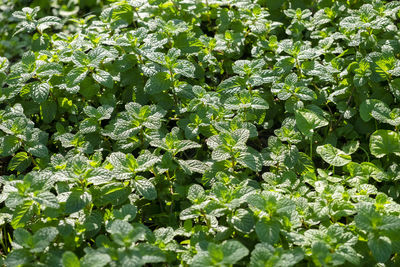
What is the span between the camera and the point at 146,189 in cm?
261

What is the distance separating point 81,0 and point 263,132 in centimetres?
234

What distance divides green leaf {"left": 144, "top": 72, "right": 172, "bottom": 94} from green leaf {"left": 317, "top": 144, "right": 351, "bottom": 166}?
992 mm

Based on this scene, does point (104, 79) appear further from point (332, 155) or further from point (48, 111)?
A: point (332, 155)

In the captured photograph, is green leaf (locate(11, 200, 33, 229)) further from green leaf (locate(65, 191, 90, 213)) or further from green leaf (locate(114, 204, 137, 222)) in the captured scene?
green leaf (locate(114, 204, 137, 222))

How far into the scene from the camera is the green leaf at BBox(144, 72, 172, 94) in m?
3.18

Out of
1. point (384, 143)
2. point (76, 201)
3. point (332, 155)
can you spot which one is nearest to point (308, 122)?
point (332, 155)

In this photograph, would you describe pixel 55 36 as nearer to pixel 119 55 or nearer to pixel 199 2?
pixel 119 55

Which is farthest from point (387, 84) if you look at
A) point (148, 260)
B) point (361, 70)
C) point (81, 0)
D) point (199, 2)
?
point (81, 0)

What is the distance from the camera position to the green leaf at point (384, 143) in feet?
9.68

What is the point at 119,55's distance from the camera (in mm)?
A: 3557

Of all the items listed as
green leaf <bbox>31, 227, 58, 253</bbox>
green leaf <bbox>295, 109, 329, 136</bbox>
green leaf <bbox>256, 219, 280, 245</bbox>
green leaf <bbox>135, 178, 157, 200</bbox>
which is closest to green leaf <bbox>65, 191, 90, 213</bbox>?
green leaf <bbox>31, 227, 58, 253</bbox>

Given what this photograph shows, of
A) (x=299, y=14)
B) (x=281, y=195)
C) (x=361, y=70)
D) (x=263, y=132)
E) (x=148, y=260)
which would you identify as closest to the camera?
(x=148, y=260)

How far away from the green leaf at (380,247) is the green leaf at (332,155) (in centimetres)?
64

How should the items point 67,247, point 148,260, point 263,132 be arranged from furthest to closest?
point 263,132, point 67,247, point 148,260
